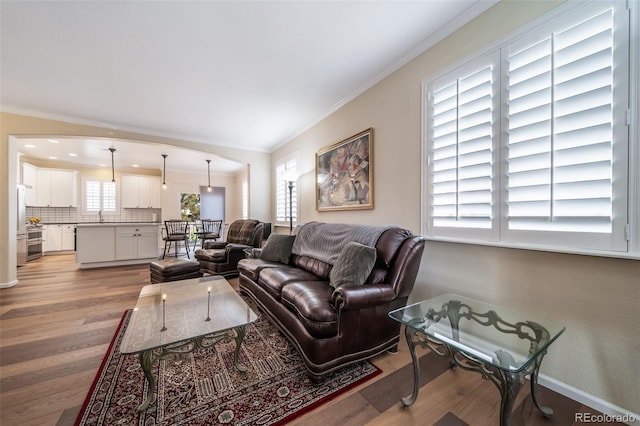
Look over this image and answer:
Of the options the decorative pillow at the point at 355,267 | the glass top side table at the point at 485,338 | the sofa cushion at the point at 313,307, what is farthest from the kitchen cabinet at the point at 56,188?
the glass top side table at the point at 485,338

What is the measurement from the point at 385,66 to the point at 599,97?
1.73 meters

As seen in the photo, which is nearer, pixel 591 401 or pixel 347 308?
pixel 591 401

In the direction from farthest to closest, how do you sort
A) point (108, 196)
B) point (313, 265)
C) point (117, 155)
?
point (108, 196) < point (117, 155) < point (313, 265)

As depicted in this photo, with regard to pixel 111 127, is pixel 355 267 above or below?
below

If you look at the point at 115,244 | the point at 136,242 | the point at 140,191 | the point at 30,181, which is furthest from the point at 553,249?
the point at 30,181

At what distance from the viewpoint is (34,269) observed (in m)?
4.62

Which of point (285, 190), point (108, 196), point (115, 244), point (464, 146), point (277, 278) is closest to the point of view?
point (464, 146)

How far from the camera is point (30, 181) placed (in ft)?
19.9

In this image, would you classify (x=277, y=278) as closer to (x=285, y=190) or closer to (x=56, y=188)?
(x=285, y=190)

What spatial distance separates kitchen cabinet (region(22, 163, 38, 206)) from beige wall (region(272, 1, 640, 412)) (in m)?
8.44

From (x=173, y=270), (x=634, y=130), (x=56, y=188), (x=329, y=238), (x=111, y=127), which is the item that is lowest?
(x=173, y=270)

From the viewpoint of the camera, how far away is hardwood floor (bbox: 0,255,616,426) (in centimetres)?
127

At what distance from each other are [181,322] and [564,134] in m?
2.78

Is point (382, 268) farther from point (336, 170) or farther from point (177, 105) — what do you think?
point (177, 105)
